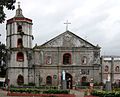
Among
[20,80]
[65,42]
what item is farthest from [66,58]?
[20,80]

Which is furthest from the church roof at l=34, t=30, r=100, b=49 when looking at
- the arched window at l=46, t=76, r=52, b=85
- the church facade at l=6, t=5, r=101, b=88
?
the arched window at l=46, t=76, r=52, b=85

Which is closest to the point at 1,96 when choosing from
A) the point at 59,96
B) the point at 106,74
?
the point at 59,96

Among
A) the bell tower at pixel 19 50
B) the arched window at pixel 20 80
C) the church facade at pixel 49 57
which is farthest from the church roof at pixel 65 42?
the arched window at pixel 20 80

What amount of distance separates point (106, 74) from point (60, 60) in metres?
12.0

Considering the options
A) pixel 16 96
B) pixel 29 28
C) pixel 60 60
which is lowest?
pixel 16 96

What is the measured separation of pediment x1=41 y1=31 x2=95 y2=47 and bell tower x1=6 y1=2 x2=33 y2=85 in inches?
133

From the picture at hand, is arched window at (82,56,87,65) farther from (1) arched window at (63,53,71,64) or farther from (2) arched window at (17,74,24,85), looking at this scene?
(2) arched window at (17,74,24,85)

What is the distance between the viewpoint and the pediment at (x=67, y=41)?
2825 inches

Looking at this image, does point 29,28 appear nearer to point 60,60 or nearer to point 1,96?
point 60,60

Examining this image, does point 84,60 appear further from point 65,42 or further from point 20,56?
point 20,56

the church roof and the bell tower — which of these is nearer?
the bell tower

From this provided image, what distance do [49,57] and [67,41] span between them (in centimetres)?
390

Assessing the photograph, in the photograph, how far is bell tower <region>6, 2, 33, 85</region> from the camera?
6988 cm

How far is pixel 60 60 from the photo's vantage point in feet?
236
